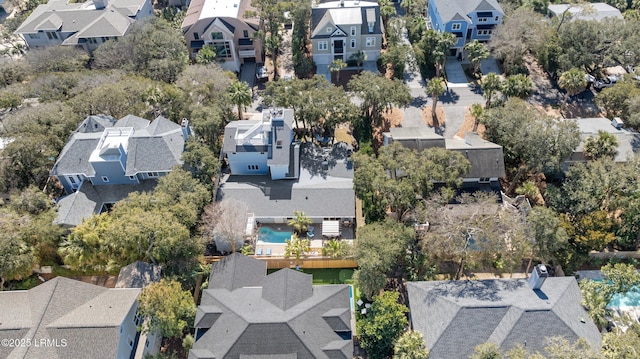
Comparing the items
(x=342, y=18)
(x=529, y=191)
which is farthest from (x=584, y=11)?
(x=529, y=191)

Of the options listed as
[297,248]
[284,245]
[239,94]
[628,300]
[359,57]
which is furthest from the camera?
[359,57]

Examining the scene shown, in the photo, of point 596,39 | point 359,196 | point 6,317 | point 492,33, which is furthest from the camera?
point 492,33

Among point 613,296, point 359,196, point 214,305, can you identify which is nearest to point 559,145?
point 613,296

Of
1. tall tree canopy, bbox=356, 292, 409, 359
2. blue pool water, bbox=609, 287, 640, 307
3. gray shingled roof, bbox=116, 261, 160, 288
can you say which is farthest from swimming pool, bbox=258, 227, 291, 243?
blue pool water, bbox=609, 287, 640, 307

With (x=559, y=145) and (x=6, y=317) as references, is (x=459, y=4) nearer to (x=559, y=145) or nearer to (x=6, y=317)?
(x=559, y=145)

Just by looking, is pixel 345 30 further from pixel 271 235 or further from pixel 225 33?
pixel 271 235

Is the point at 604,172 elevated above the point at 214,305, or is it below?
above
